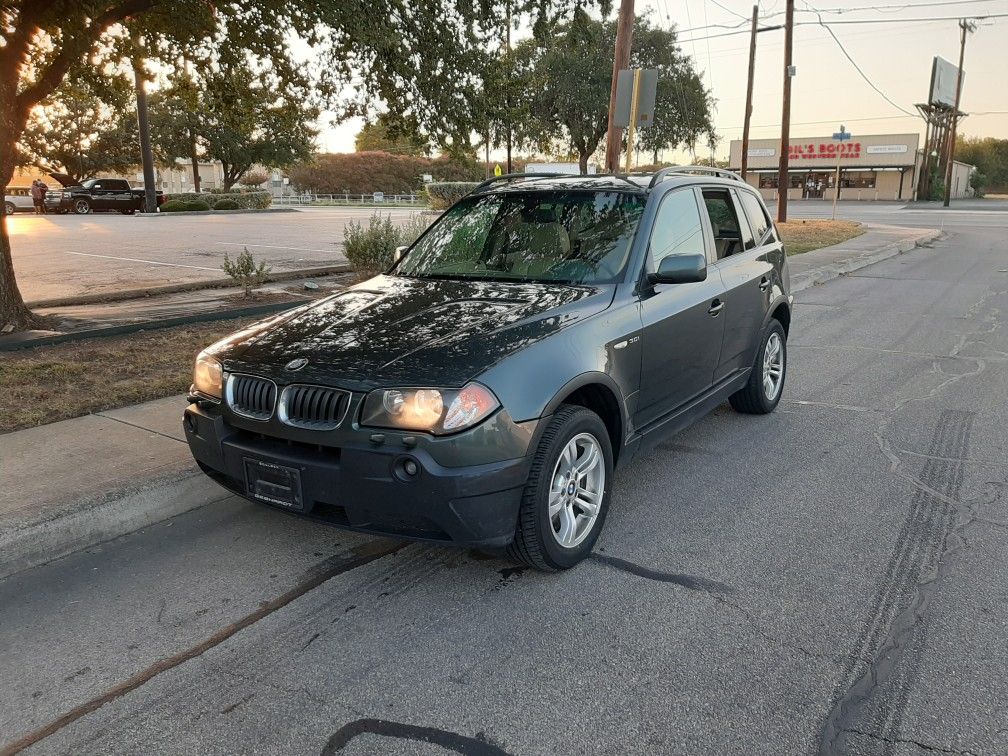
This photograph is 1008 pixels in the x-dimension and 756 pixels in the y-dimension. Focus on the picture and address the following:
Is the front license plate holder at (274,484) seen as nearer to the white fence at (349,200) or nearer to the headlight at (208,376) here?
the headlight at (208,376)

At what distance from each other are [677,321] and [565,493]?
141 centimetres

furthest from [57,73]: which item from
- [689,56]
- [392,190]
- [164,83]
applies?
[392,190]

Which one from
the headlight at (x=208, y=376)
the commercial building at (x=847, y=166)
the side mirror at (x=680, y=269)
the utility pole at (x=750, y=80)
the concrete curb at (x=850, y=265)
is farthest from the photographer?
the commercial building at (x=847, y=166)

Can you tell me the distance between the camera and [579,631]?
10.7 feet

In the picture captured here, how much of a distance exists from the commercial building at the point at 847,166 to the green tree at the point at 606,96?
33525mm

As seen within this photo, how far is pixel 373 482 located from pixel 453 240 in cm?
224

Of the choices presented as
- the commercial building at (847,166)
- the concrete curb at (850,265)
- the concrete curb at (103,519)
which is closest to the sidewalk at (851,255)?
the concrete curb at (850,265)

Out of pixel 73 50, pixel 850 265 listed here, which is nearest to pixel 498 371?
pixel 73 50

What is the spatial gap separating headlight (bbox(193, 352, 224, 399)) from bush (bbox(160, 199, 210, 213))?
1469 inches

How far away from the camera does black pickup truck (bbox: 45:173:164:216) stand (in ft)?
124

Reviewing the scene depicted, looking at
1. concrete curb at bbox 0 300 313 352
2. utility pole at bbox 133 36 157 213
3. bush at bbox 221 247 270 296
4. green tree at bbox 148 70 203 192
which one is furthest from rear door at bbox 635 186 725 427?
green tree at bbox 148 70 203 192

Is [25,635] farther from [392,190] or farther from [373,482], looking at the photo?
[392,190]

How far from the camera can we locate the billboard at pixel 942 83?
6669 cm

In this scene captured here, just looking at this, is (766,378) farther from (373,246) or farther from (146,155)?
(146,155)
